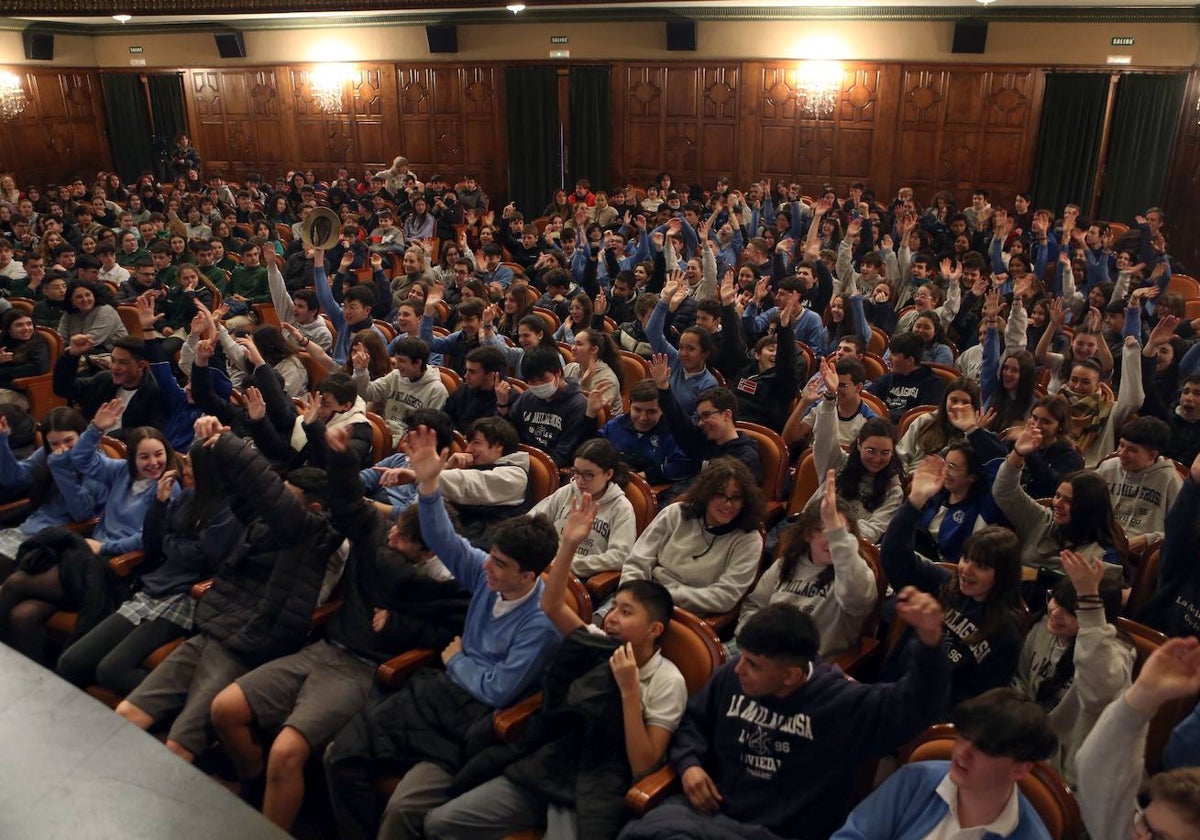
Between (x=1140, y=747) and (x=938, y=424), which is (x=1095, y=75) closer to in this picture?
(x=938, y=424)

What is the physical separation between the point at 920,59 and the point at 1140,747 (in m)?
12.0

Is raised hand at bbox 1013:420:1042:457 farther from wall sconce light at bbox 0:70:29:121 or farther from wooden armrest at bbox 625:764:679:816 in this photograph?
wall sconce light at bbox 0:70:29:121

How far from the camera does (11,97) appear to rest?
50.6 feet

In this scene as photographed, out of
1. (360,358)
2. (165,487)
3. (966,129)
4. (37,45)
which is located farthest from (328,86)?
(165,487)

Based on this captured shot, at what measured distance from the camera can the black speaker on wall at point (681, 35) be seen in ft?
42.3

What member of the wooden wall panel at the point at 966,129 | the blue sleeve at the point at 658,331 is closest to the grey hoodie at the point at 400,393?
the blue sleeve at the point at 658,331

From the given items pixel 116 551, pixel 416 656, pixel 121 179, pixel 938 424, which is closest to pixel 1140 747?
pixel 416 656

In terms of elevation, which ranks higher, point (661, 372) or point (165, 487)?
point (661, 372)

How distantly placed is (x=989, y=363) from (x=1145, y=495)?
1523mm

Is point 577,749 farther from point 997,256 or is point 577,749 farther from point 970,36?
point 970,36

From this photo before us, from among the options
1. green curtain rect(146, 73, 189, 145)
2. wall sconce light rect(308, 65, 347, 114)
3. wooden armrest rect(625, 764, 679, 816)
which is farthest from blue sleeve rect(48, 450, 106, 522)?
green curtain rect(146, 73, 189, 145)

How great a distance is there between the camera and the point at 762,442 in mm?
4293

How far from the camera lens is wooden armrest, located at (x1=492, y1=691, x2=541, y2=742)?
264 cm

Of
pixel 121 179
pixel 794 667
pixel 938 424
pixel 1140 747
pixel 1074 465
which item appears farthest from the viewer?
pixel 121 179
